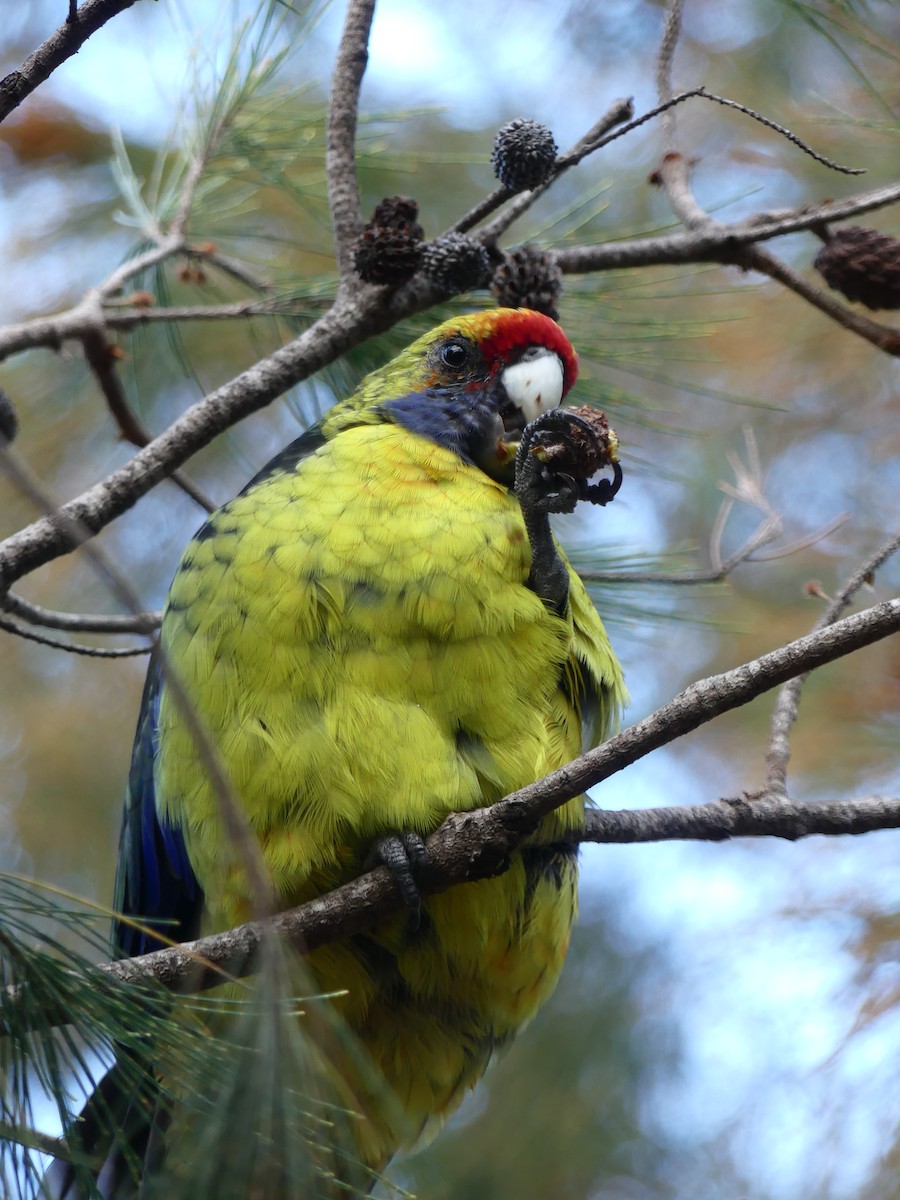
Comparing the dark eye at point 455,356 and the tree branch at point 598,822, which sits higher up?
the dark eye at point 455,356

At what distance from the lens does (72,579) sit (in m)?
3.82

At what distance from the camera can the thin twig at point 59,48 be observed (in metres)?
1.18

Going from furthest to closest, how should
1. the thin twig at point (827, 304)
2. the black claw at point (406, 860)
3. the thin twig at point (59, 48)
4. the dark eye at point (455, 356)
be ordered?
1. the dark eye at point (455, 356)
2. the thin twig at point (827, 304)
3. the black claw at point (406, 860)
4. the thin twig at point (59, 48)

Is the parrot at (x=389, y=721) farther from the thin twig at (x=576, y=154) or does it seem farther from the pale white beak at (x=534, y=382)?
the thin twig at (x=576, y=154)

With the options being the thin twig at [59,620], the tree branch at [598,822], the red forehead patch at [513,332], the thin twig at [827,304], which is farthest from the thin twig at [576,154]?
the tree branch at [598,822]

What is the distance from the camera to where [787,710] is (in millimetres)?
1690

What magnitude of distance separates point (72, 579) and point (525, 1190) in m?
2.24

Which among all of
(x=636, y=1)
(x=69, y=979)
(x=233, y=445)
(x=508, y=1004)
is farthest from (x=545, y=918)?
(x=636, y=1)

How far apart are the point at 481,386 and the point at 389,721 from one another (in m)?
0.71

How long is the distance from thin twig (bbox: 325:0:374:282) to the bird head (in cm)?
25

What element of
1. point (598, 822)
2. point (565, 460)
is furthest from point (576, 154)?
point (598, 822)

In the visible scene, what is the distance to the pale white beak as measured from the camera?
6.73 feet

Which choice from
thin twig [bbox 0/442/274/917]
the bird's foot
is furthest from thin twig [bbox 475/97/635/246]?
thin twig [bbox 0/442/274/917]

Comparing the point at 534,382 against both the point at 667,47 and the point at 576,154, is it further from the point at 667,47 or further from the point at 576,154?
the point at 667,47
